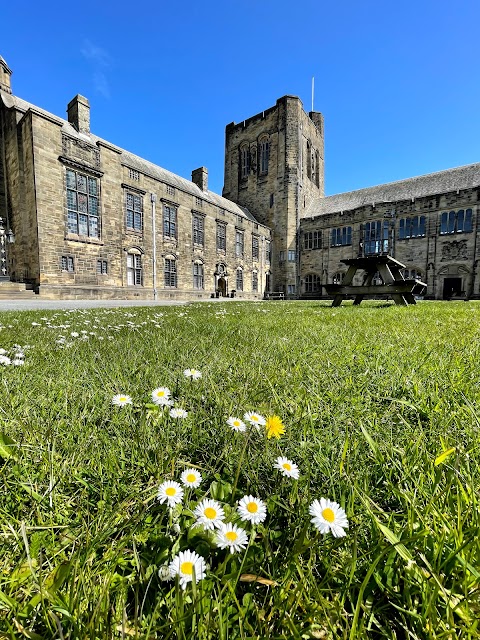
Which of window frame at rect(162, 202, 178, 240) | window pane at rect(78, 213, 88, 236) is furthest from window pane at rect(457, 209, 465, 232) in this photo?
window pane at rect(78, 213, 88, 236)

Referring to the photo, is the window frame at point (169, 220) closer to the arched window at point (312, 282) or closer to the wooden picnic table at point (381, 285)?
the wooden picnic table at point (381, 285)

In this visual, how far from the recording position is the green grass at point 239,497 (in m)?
0.56

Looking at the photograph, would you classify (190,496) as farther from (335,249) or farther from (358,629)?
(335,249)

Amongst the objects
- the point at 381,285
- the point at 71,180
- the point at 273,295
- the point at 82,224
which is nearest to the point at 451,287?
the point at 273,295

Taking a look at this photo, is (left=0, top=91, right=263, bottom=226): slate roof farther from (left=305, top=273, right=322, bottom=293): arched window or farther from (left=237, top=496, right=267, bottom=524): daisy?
(left=237, top=496, right=267, bottom=524): daisy

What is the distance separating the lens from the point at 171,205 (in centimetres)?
2316

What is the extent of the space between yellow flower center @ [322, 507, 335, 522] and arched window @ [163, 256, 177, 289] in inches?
922

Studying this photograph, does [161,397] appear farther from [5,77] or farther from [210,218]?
[210,218]

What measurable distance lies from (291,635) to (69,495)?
718 millimetres

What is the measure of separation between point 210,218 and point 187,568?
28318 mm

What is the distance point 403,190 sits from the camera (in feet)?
101

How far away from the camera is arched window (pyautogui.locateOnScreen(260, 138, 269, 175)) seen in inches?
1356

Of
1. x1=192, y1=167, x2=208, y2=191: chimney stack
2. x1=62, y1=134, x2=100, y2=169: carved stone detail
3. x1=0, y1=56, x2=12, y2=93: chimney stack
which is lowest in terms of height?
x1=62, y1=134, x2=100, y2=169: carved stone detail

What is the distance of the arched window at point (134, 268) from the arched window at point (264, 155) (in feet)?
71.3
